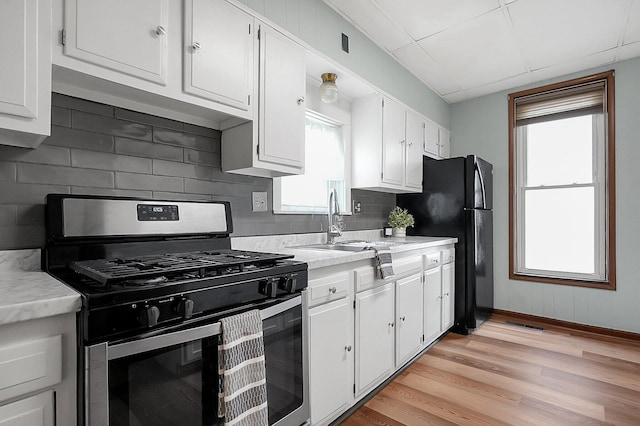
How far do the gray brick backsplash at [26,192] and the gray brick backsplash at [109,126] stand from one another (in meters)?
0.27

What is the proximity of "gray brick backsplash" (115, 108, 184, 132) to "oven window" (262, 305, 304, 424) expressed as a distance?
108 cm

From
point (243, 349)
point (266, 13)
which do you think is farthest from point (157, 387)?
point (266, 13)

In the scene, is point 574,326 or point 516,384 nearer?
Answer: point 516,384

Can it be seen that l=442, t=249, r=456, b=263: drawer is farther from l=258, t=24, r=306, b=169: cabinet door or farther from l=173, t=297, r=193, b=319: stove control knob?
l=173, t=297, r=193, b=319: stove control knob

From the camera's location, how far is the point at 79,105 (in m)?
1.40

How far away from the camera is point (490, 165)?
3.74 metres

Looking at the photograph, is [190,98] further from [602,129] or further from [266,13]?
[602,129]

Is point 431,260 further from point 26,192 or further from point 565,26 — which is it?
point 26,192

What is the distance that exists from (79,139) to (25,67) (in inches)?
16.1

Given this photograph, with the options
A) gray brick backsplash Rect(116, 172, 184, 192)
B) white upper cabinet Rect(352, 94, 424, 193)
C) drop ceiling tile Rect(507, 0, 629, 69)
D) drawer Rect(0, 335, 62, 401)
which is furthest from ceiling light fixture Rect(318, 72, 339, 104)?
drawer Rect(0, 335, 62, 401)

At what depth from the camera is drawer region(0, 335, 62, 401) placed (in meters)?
0.76

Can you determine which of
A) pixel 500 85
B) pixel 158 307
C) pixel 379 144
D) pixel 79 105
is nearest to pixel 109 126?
pixel 79 105

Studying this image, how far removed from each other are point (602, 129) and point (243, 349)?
12.9 ft

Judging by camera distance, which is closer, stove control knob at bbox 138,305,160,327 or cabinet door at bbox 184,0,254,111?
stove control knob at bbox 138,305,160,327
